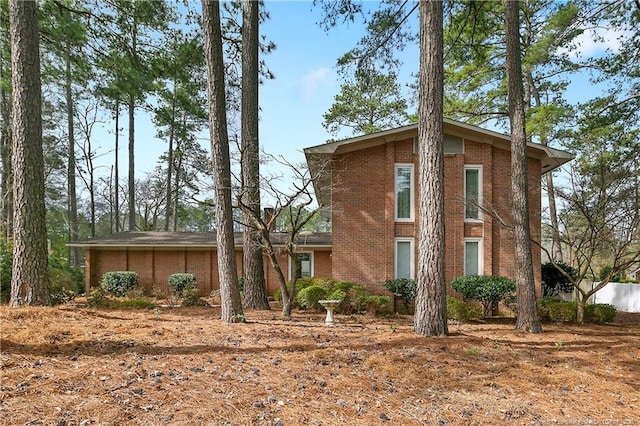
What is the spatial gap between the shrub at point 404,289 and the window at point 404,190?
217cm

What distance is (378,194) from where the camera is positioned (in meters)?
13.9

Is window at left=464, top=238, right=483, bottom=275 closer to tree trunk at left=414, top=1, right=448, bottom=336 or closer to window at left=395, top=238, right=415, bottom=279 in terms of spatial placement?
window at left=395, top=238, right=415, bottom=279

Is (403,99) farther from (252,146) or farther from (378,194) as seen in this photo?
(252,146)

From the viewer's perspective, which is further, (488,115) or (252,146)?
(488,115)

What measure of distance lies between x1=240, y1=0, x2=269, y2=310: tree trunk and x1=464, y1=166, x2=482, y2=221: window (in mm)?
6979

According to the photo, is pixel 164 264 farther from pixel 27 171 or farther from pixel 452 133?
pixel 452 133

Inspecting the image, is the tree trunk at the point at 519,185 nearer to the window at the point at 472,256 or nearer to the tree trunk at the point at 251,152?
the window at the point at 472,256

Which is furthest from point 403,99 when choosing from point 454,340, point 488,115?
point 454,340

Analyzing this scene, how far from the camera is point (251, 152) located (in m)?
11.5

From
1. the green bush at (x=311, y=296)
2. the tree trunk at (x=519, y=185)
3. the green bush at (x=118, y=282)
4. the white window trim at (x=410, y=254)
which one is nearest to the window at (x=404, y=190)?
the white window trim at (x=410, y=254)

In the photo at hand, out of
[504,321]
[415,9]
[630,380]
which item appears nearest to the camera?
[630,380]

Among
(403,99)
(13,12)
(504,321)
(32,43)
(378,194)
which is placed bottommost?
(504,321)

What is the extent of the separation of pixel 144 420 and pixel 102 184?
31.7 m

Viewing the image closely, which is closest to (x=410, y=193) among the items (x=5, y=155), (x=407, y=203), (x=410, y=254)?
(x=407, y=203)
